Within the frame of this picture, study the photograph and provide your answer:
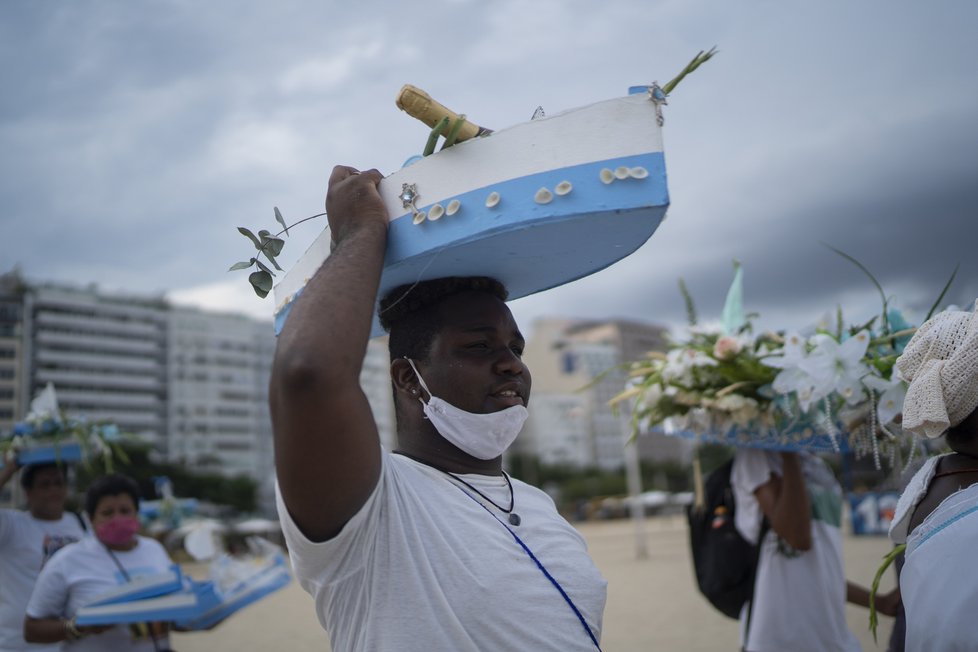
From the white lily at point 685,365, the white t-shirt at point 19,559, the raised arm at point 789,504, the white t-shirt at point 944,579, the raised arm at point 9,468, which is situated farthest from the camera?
the raised arm at point 9,468

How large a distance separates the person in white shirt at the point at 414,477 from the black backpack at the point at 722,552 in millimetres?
2790

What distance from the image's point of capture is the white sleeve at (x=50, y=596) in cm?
484

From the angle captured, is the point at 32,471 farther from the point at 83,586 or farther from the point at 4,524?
the point at 83,586

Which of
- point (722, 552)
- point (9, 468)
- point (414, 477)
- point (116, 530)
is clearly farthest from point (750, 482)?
point (9, 468)

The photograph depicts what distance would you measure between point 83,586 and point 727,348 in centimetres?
396

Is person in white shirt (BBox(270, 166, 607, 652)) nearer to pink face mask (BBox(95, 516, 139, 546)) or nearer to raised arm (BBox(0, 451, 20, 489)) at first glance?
pink face mask (BBox(95, 516, 139, 546))

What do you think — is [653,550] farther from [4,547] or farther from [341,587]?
[341,587]

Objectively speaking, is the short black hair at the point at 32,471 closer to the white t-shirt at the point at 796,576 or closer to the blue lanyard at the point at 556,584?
the white t-shirt at the point at 796,576

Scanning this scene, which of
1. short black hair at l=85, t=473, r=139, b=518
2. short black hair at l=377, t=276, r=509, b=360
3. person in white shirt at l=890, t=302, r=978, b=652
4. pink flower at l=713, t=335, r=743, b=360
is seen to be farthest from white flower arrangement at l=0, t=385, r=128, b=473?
person in white shirt at l=890, t=302, r=978, b=652

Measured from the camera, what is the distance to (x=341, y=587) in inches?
75.7

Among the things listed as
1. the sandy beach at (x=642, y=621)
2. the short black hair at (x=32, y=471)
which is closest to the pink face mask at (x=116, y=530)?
the short black hair at (x=32, y=471)

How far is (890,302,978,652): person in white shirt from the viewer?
1924 mm

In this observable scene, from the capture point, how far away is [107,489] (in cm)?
539

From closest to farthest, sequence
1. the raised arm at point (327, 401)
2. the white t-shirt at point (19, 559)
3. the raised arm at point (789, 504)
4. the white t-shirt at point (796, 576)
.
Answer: the raised arm at point (327, 401)
the white t-shirt at point (796, 576)
the raised arm at point (789, 504)
the white t-shirt at point (19, 559)
